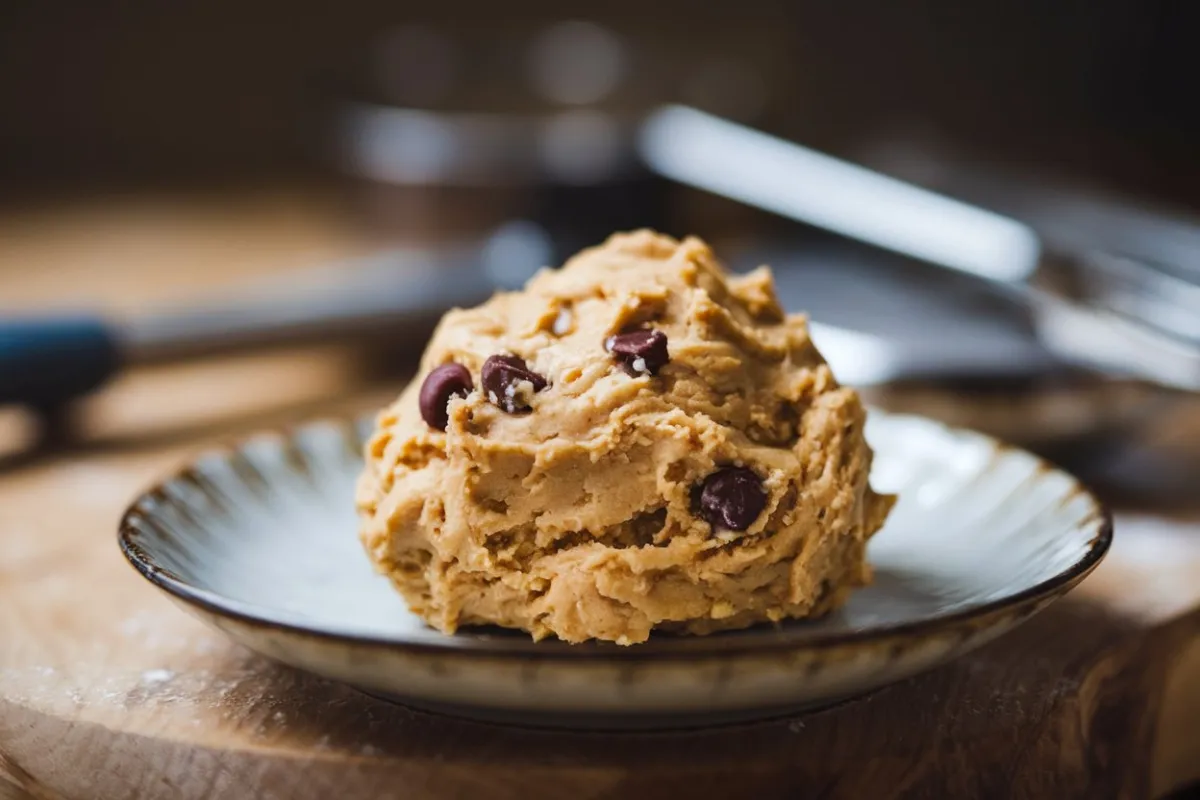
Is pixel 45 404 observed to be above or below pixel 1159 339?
below

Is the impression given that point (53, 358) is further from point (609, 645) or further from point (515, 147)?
point (609, 645)

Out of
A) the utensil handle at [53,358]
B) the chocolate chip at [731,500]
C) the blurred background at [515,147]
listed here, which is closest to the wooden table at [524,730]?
the chocolate chip at [731,500]

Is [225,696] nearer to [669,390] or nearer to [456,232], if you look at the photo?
[669,390]

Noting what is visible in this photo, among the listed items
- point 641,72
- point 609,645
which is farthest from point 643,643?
point 641,72

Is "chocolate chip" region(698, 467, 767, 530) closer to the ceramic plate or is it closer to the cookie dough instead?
the cookie dough

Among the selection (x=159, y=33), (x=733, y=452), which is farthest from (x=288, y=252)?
(x=733, y=452)

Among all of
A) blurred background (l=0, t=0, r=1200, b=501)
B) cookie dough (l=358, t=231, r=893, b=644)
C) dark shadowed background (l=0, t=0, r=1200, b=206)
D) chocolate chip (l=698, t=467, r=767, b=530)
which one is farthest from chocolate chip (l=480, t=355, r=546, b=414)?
dark shadowed background (l=0, t=0, r=1200, b=206)
